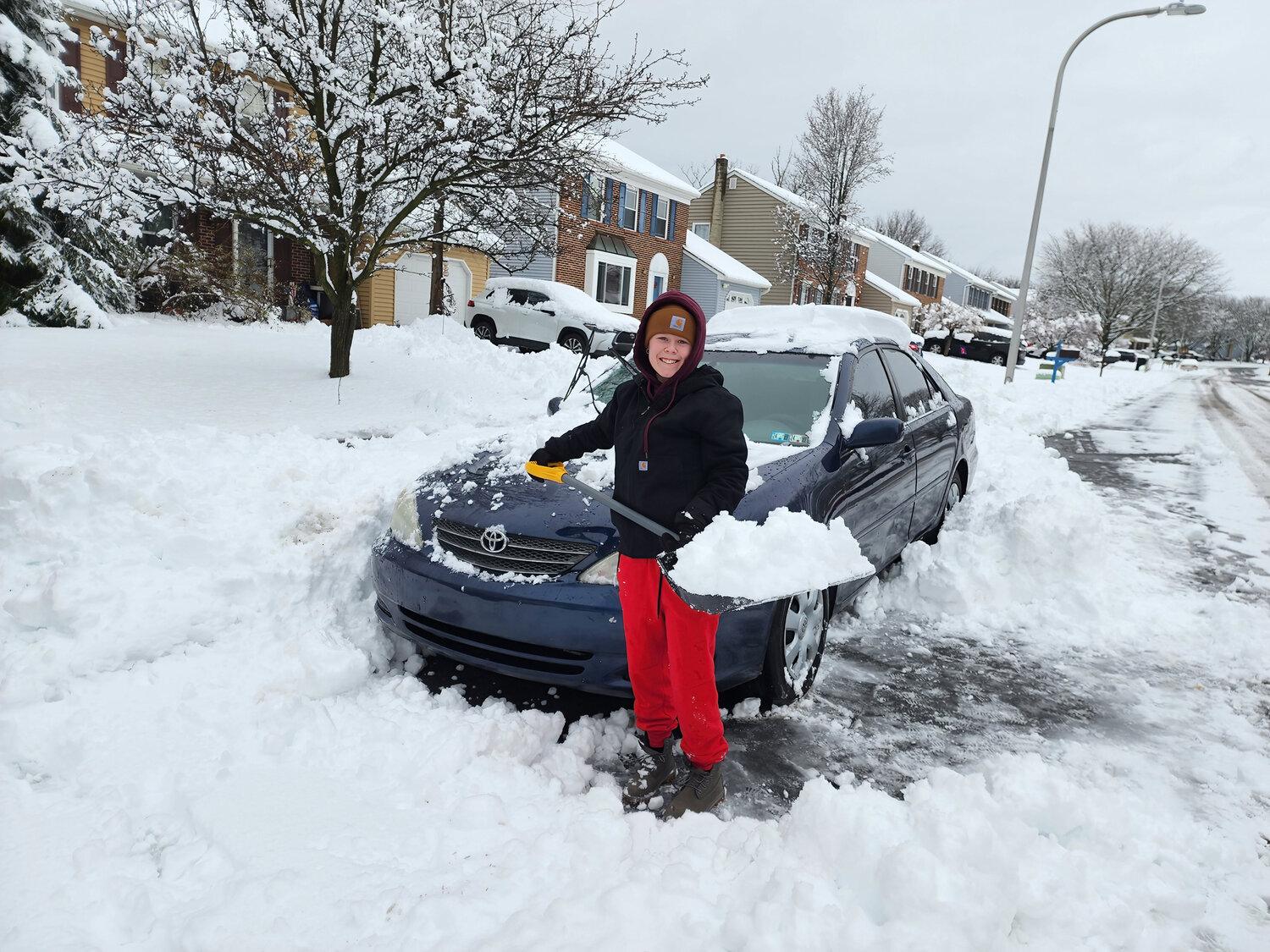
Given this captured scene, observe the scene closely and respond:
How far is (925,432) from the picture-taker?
4.83 m

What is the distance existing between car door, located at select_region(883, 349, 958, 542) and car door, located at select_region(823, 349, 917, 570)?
0.50 ft

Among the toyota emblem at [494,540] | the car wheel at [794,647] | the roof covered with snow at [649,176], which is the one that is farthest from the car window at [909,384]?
the roof covered with snow at [649,176]

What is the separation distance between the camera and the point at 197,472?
4816mm

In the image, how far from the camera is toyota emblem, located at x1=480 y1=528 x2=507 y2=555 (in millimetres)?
3015

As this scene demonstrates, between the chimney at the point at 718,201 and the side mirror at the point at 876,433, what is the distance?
1389 inches

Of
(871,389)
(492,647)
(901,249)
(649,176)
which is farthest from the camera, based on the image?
(901,249)

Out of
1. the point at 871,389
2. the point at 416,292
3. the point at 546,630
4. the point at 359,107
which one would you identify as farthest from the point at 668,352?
the point at 416,292

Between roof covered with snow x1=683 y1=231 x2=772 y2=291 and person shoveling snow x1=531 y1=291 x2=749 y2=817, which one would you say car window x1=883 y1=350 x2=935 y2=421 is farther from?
roof covered with snow x1=683 y1=231 x2=772 y2=291

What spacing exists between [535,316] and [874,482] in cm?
1553

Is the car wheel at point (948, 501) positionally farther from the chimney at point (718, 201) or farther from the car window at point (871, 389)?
the chimney at point (718, 201)

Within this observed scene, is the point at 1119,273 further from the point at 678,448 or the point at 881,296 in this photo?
the point at 678,448

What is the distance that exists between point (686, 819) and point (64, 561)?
323cm

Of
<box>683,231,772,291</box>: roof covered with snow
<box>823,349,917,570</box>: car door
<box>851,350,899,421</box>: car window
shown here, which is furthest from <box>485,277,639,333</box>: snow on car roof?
<box>823,349,917,570</box>: car door

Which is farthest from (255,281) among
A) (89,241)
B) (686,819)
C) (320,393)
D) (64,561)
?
(686,819)
